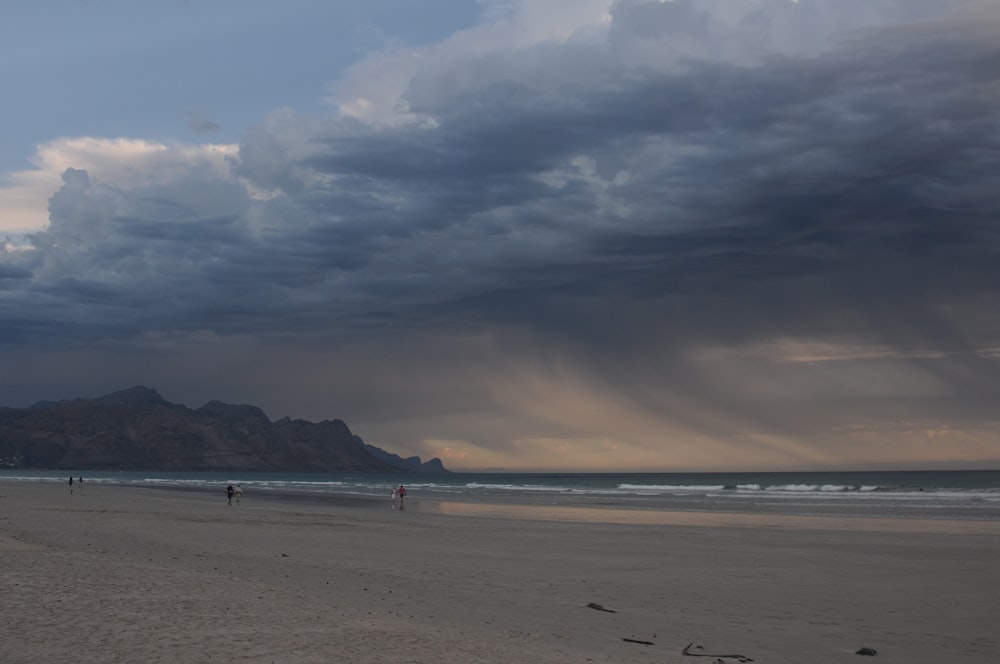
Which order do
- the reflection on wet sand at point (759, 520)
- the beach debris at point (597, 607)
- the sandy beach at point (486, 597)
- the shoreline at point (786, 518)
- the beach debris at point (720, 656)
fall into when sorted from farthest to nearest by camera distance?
the shoreline at point (786, 518)
the reflection on wet sand at point (759, 520)
the beach debris at point (597, 607)
the beach debris at point (720, 656)
the sandy beach at point (486, 597)

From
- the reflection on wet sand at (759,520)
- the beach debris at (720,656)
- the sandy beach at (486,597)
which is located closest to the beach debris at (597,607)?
the sandy beach at (486,597)

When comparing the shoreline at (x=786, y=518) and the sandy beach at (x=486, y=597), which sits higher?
the sandy beach at (x=486, y=597)

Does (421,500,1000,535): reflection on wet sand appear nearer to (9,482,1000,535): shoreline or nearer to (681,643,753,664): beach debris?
(9,482,1000,535): shoreline

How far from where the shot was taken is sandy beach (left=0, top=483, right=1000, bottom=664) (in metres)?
10.0

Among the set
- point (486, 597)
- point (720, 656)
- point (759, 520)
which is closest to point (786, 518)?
point (759, 520)

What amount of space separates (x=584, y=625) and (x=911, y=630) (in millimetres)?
4976

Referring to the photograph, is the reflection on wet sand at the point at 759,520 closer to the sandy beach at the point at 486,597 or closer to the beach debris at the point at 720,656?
the sandy beach at the point at 486,597

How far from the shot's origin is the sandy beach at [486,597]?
10.0m

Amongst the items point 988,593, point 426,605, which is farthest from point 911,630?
point 426,605

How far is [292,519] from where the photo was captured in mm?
34906

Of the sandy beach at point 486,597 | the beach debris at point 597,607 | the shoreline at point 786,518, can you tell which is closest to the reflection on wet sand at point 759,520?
the shoreline at point 786,518

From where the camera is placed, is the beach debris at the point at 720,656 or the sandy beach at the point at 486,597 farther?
the beach debris at the point at 720,656

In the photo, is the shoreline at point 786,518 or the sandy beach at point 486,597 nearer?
the sandy beach at point 486,597

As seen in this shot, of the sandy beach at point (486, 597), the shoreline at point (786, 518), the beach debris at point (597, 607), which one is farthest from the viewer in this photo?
the shoreline at point (786, 518)
